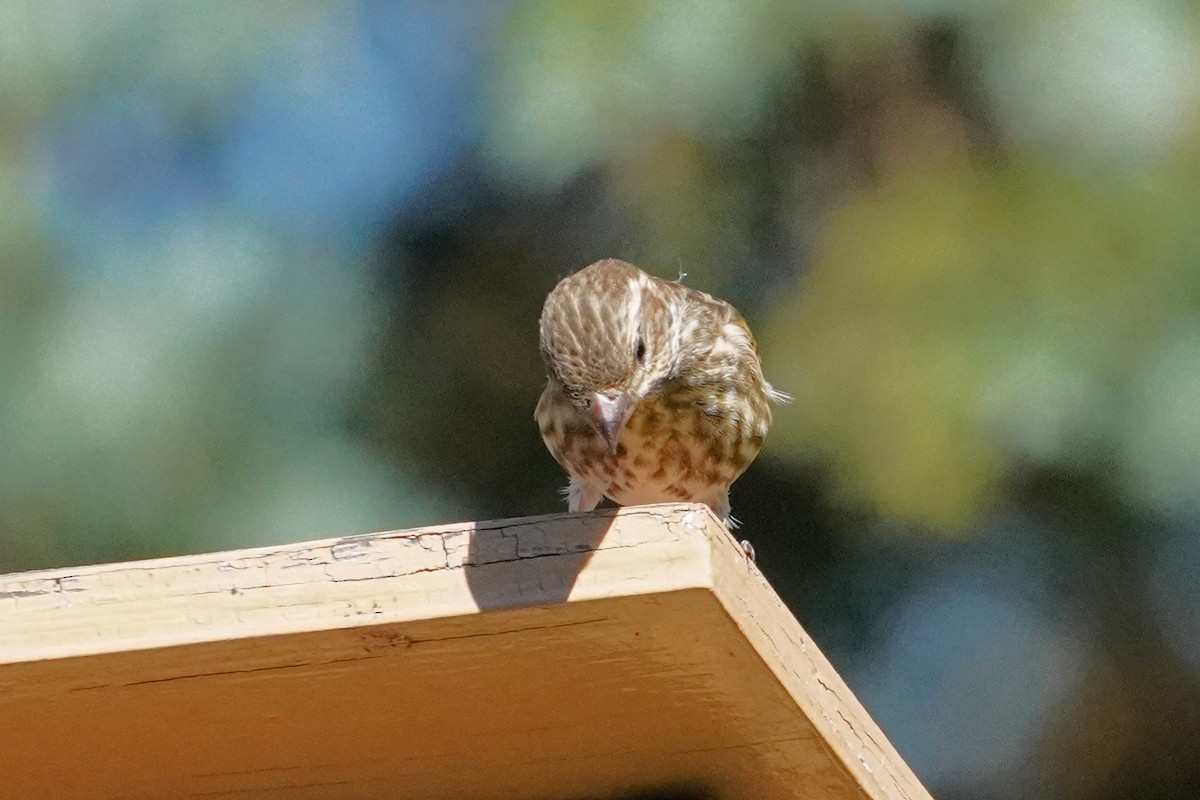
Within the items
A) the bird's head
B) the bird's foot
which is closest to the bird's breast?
the bird's head

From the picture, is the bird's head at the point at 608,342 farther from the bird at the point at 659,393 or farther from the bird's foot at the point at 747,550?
the bird's foot at the point at 747,550

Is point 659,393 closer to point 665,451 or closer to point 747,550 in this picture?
point 665,451

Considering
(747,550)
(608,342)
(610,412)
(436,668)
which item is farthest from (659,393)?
(436,668)

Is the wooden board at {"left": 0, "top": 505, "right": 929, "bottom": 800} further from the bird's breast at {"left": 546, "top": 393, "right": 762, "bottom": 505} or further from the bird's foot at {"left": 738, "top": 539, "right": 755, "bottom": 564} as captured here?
the bird's breast at {"left": 546, "top": 393, "right": 762, "bottom": 505}

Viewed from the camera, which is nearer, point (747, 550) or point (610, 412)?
point (747, 550)

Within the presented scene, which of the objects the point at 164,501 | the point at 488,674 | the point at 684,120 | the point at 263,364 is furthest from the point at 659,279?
the point at 488,674

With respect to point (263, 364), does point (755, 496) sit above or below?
below

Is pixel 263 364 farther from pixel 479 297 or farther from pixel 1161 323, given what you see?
pixel 1161 323
